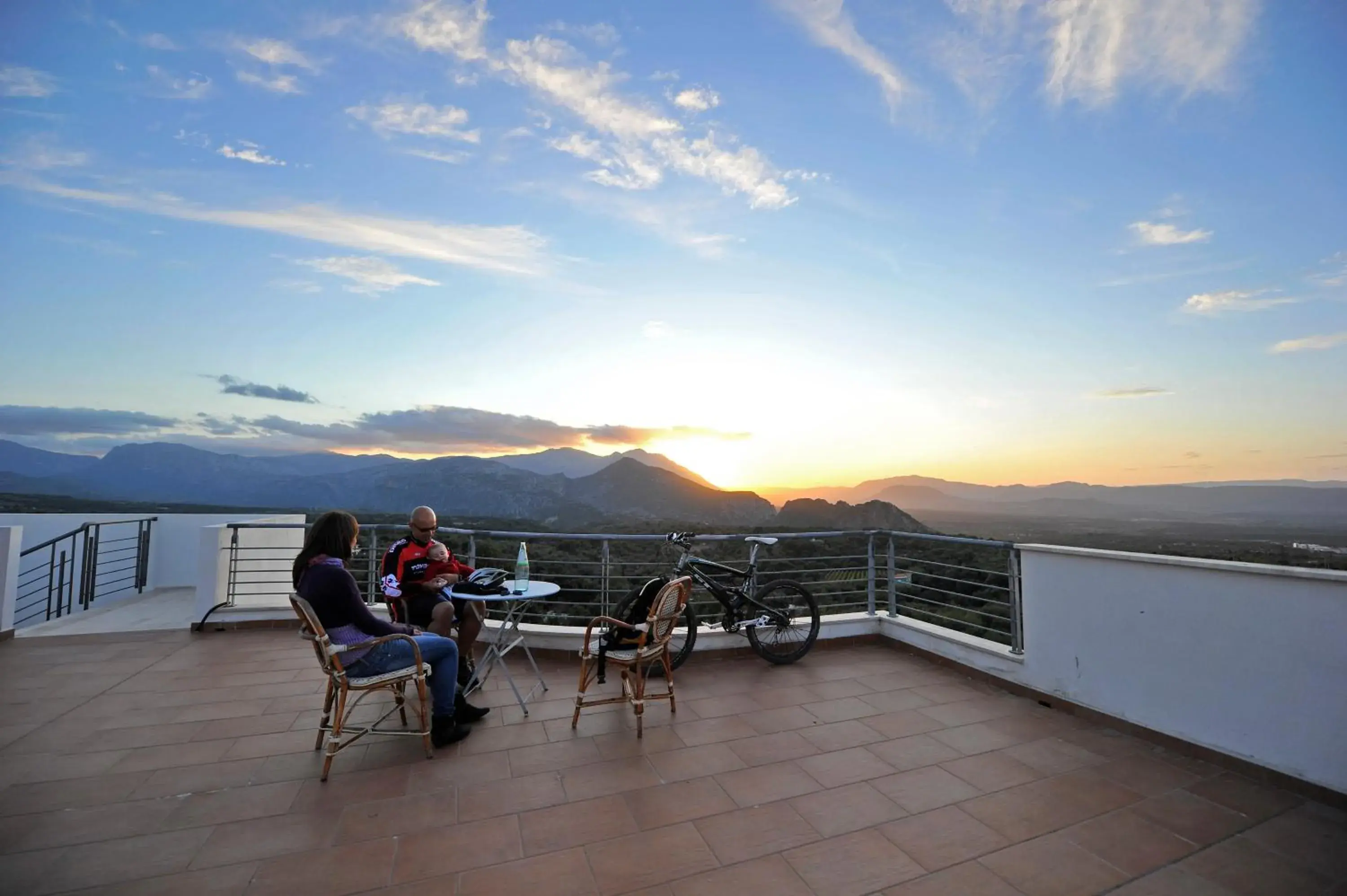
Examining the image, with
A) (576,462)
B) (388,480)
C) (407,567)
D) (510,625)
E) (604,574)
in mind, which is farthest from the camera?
(576,462)

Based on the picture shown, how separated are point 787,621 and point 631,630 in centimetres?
176

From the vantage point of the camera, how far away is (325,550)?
9.05 feet

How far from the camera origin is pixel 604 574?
4.58m

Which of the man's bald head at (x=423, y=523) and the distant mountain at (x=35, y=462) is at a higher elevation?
the distant mountain at (x=35, y=462)

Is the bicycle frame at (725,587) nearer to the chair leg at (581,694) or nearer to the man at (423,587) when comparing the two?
the chair leg at (581,694)

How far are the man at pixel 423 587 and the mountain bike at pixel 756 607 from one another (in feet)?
5.18

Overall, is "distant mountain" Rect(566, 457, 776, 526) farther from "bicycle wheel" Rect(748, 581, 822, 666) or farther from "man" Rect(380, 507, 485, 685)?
"man" Rect(380, 507, 485, 685)

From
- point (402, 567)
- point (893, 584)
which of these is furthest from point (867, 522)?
point (402, 567)

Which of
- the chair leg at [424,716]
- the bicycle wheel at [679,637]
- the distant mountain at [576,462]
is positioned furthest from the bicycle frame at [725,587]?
the distant mountain at [576,462]

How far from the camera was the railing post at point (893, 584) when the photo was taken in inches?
195

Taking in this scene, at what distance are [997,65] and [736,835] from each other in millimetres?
6624

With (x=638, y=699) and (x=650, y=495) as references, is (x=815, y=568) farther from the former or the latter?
(x=650, y=495)

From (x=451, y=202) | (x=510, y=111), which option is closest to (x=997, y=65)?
(x=510, y=111)

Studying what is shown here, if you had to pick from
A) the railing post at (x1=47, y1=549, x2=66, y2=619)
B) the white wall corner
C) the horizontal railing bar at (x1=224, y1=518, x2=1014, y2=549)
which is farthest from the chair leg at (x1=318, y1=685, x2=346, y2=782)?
the railing post at (x1=47, y1=549, x2=66, y2=619)
